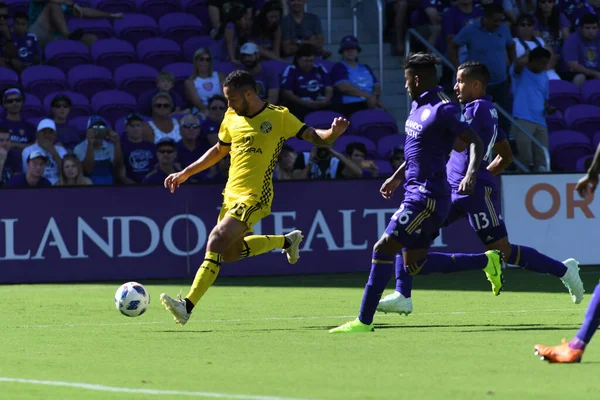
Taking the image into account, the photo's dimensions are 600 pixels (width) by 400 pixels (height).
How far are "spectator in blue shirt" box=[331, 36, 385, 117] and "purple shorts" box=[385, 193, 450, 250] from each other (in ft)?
32.1

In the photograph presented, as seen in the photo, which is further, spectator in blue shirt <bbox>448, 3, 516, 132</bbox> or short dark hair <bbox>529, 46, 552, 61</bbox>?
short dark hair <bbox>529, 46, 552, 61</bbox>

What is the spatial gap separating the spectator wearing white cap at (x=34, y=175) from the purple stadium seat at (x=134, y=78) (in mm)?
3459

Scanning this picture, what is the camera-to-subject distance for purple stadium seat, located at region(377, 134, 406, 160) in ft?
62.7

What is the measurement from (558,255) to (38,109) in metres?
7.70

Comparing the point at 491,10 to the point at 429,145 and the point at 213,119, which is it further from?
the point at 429,145

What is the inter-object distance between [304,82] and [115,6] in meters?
3.68

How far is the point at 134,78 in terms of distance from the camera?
19750 mm

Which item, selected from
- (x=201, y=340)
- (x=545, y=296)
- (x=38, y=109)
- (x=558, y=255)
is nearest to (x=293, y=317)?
(x=201, y=340)

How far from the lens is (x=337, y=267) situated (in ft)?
55.6

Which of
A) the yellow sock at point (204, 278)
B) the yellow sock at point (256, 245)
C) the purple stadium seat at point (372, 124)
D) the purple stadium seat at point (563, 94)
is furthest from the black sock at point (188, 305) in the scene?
the purple stadium seat at point (563, 94)

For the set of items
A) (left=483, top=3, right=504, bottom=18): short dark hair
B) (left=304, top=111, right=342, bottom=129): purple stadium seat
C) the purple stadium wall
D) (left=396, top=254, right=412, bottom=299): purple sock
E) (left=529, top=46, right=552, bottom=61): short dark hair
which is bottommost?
the purple stadium wall

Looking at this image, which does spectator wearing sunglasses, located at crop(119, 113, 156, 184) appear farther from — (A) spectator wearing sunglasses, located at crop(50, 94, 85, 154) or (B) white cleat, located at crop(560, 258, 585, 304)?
(B) white cleat, located at crop(560, 258, 585, 304)

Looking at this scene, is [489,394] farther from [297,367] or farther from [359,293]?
[359,293]

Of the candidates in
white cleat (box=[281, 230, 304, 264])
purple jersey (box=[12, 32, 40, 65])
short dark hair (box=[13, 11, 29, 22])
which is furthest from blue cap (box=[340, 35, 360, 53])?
white cleat (box=[281, 230, 304, 264])
